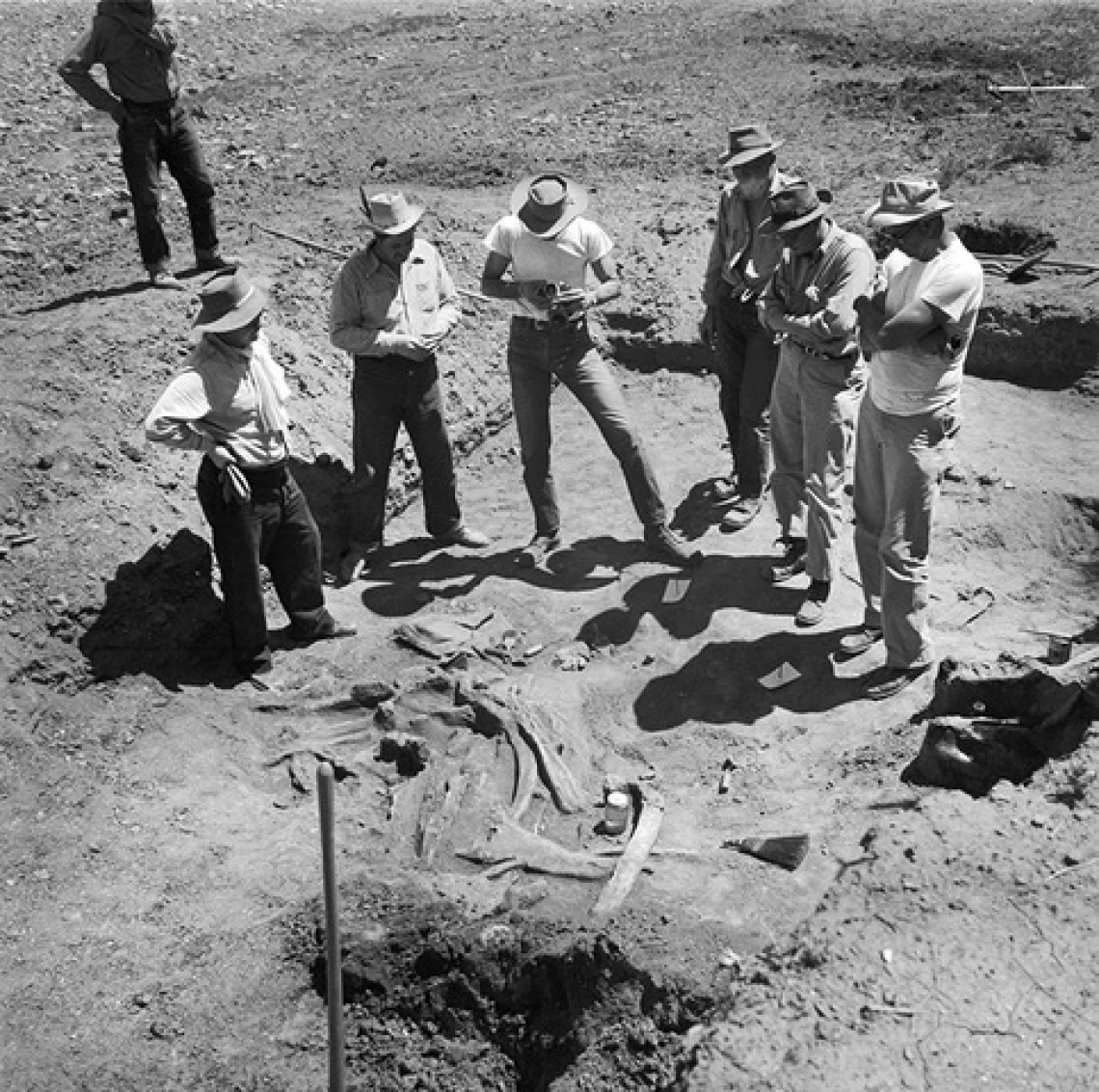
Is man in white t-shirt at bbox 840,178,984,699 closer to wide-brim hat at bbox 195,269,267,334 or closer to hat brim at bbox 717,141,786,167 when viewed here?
hat brim at bbox 717,141,786,167

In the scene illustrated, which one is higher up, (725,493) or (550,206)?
(550,206)

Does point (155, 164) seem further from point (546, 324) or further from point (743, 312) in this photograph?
point (743, 312)

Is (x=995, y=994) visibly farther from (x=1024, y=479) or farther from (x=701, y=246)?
(x=701, y=246)

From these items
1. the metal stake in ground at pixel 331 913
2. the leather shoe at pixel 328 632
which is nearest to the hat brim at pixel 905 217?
the leather shoe at pixel 328 632

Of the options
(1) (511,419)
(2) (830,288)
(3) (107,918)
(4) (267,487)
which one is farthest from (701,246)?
(3) (107,918)

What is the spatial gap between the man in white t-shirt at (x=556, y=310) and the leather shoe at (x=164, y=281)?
8.38 feet

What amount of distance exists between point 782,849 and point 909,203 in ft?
9.28

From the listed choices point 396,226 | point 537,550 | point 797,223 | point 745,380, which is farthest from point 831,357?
point 396,226

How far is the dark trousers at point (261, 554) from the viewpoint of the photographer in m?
7.54

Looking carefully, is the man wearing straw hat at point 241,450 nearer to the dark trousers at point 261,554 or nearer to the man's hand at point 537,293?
the dark trousers at point 261,554

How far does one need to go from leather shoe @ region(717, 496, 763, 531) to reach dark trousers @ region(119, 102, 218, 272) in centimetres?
404

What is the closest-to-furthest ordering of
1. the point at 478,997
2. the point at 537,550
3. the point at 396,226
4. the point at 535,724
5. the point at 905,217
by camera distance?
the point at 478,997 < the point at 905,217 < the point at 535,724 < the point at 396,226 < the point at 537,550

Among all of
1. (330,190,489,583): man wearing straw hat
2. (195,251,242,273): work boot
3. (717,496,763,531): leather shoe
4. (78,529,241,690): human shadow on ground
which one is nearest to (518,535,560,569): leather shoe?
(330,190,489,583): man wearing straw hat

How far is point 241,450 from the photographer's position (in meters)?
7.38
